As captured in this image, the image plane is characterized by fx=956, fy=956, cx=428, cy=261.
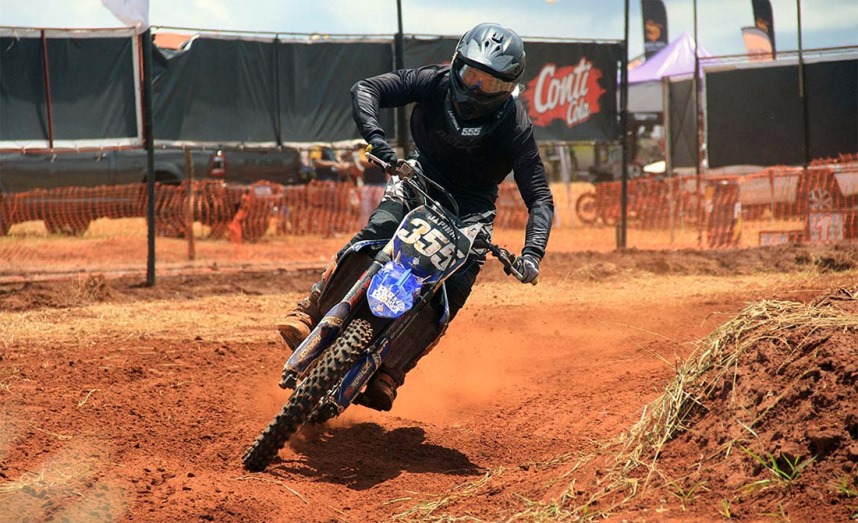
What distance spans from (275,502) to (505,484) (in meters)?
1.05

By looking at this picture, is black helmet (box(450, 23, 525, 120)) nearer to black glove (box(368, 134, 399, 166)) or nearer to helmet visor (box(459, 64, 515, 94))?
helmet visor (box(459, 64, 515, 94))

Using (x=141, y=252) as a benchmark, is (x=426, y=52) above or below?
above

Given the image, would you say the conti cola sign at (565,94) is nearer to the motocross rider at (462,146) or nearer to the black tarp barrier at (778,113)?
the black tarp barrier at (778,113)

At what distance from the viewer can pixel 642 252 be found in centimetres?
1429

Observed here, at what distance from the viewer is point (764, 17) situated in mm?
25531

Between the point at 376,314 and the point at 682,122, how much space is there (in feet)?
57.6

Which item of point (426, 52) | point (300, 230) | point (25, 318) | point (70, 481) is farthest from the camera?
point (300, 230)

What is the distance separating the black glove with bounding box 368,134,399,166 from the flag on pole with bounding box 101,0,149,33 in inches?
274

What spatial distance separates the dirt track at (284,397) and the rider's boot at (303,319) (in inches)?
23.6

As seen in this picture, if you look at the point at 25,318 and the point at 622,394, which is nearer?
the point at 622,394

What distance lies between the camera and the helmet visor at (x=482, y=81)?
5250mm

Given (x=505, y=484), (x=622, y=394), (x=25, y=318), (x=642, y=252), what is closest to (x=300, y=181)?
(x=642, y=252)

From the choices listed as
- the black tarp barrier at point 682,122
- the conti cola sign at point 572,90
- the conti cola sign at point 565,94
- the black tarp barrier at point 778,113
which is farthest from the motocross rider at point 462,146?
the black tarp barrier at point 682,122

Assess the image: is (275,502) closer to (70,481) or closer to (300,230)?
(70,481)
